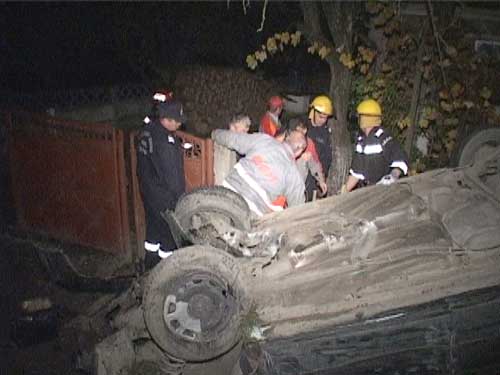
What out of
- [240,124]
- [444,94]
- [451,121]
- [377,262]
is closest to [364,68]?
[444,94]

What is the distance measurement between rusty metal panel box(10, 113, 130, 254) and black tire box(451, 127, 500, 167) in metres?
3.90

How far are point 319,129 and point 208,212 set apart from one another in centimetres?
277

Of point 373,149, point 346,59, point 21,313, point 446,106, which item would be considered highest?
point 346,59

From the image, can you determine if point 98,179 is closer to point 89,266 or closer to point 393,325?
point 89,266

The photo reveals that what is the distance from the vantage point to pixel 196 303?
3.79 metres

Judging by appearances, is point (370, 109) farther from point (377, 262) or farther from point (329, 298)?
point (329, 298)

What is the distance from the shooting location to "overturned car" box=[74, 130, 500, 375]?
12.0 ft

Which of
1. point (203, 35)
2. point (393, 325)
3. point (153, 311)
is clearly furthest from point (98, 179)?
point (203, 35)

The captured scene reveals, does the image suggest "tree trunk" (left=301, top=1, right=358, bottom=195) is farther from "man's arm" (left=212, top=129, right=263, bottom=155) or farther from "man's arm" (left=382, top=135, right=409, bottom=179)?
"man's arm" (left=212, top=129, right=263, bottom=155)

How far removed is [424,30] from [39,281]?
6001mm

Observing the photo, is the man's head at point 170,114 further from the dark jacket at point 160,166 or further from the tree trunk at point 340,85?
the tree trunk at point 340,85

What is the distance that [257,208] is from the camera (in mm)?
4836

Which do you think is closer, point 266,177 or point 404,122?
point 266,177

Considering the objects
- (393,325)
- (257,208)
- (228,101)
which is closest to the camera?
(393,325)
